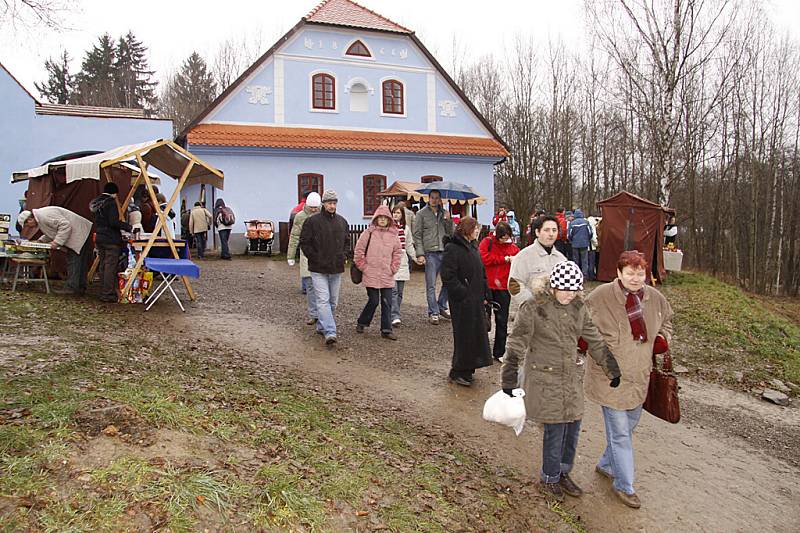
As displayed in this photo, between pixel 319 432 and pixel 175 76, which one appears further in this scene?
pixel 175 76

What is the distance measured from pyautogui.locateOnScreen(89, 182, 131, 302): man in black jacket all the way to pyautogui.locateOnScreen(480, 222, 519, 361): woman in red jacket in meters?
5.67

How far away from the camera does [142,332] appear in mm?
8070

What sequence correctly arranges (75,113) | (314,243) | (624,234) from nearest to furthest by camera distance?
(314,243), (624,234), (75,113)

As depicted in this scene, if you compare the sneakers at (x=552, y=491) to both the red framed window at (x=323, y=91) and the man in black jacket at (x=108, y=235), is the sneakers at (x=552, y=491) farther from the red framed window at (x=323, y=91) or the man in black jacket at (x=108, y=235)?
the red framed window at (x=323, y=91)

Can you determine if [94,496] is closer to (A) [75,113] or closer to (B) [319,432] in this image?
(B) [319,432]

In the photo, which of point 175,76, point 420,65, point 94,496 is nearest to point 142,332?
point 94,496

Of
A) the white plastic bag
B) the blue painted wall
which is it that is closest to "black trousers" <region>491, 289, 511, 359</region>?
the white plastic bag

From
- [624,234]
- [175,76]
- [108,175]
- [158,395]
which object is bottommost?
[158,395]

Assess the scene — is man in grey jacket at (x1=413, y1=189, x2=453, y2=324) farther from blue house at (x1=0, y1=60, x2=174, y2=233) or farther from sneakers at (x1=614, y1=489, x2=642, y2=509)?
blue house at (x1=0, y1=60, x2=174, y2=233)

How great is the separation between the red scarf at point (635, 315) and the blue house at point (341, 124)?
62.4 ft

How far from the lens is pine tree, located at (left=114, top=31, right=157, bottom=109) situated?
49094 mm

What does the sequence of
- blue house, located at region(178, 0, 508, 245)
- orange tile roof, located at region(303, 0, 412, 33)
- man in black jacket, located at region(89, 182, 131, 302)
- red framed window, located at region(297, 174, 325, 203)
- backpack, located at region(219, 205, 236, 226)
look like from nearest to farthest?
man in black jacket, located at region(89, 182, 131, 302) < backpack, located at region(219, 205, 236, 226) < blue house, located at region(178, 0, 508, 245) < red framed window, located at region(297, 174, 325, 203) < orange tile roof, located at region(303, 0, 412, 33)

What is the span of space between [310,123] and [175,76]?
31016 millimetres

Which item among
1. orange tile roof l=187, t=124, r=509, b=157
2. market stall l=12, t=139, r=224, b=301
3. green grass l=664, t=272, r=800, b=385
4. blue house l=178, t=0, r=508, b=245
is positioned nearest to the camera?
market stall l=12, t=139, r=224, b=301
